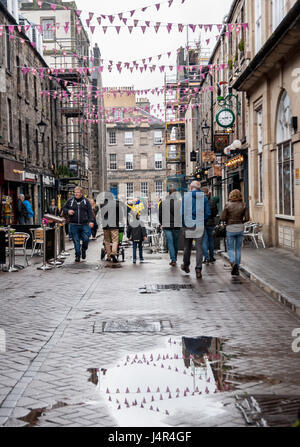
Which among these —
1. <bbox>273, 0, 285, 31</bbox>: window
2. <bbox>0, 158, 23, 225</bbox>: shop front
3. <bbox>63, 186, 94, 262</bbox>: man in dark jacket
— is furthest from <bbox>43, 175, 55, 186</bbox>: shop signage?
<bbox>273, 0, 285, 31</bbox>: window

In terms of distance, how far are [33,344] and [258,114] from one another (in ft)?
53.5

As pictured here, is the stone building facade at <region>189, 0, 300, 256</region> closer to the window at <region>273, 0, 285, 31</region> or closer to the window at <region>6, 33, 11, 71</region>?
the window at <region>273, 0, 285, 31</region>

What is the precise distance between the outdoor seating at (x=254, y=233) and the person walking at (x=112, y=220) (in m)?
5.48

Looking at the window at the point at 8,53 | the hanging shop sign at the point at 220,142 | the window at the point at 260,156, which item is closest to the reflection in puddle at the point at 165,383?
the window at the point at 260,156

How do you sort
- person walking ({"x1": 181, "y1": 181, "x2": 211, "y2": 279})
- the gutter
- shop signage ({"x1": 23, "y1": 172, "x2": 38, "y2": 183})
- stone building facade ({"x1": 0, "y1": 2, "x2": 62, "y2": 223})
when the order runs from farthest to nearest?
shop signage ({"x1": 23, "y1": 172, "x2": 38, "y2": 183}) → stone building facade ({"x1": 0, "y1": 2, "x2": 62, "y2": 223}) → the gutter → person walking ({"x1": 181, "y1": 181, "x2": 211, "y2": 279})

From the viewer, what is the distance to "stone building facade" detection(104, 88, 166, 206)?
83562 mm

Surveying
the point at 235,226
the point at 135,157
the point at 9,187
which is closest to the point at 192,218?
the point at 235,226

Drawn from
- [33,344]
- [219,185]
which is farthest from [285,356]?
[219,185]

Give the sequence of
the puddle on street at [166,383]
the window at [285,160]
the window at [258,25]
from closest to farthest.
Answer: the puddle on street at [166,383] < the window at [285,160] < the window at [258,25]

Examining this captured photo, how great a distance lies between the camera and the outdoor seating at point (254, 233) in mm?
18839

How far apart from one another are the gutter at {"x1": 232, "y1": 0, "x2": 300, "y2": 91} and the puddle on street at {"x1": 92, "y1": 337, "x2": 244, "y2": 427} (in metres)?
8.72

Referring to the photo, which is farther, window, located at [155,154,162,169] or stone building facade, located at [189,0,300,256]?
window, located at [155,154,162,169]

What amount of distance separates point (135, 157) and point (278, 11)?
219 ft

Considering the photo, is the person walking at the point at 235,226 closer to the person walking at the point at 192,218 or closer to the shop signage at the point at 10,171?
the person walking at the point at 192,218
